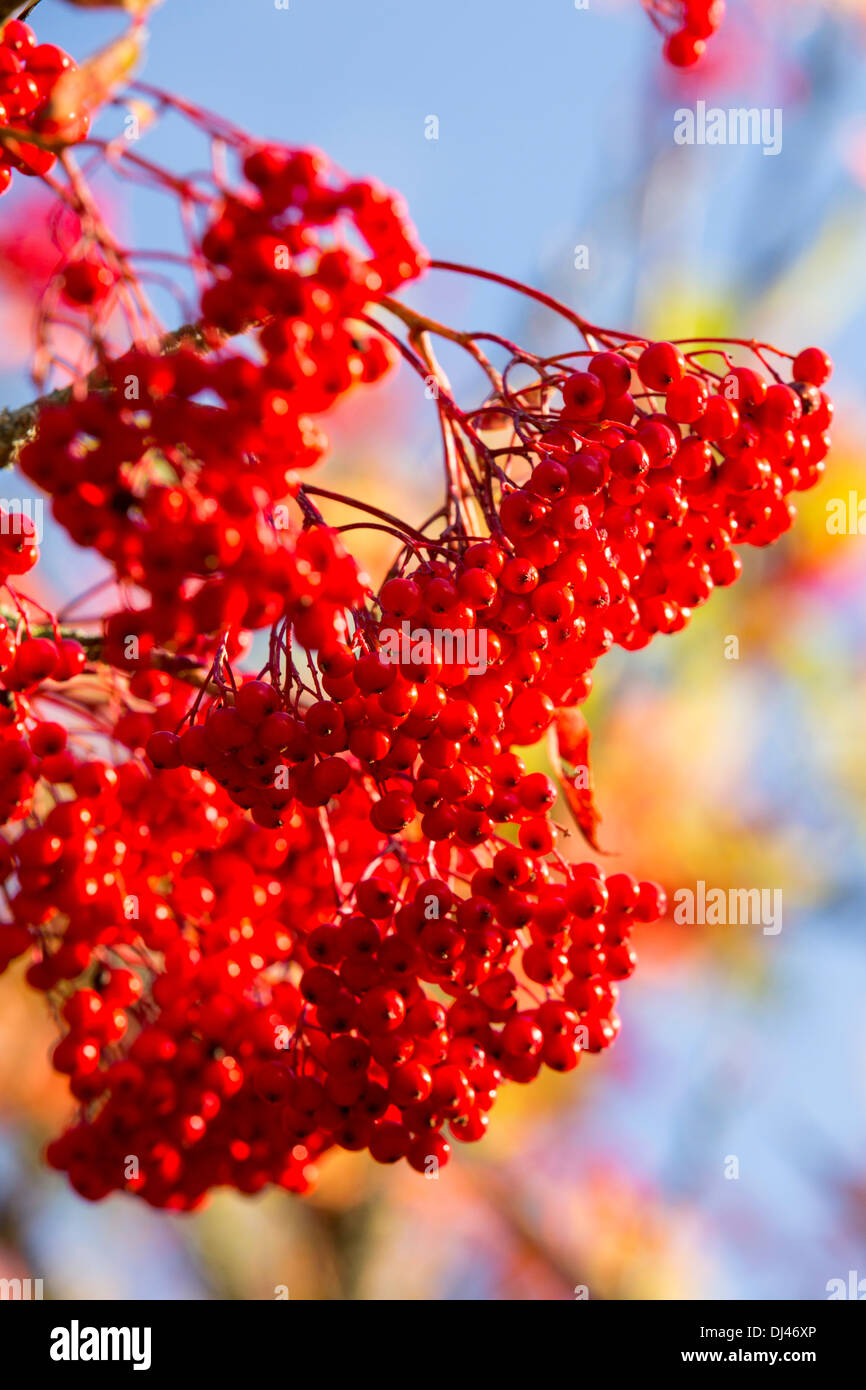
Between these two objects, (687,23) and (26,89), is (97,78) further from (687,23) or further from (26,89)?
(687,23)

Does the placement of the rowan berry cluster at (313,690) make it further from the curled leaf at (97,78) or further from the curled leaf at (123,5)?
the curled leaf at (123,5)

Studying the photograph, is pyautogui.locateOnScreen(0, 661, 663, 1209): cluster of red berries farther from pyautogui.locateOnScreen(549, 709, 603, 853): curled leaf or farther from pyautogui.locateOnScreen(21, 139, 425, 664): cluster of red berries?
pyautogui.locateOnScreen(21, 139, 425, 664): cluster of red berries

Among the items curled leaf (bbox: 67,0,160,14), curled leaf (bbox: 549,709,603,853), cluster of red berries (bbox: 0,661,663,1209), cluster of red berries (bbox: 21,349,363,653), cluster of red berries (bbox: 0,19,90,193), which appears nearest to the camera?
cluster of red berries (bbox: 21,349,363,653)

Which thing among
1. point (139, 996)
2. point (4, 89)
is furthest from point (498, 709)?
point (4, 89)

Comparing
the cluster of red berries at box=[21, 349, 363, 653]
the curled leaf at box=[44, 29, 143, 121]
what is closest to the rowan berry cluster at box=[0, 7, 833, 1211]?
the cluster of red berries at box=[21, 349, 363, 653]

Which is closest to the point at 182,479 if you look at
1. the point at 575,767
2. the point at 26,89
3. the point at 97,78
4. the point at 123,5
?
the point at 97,78
